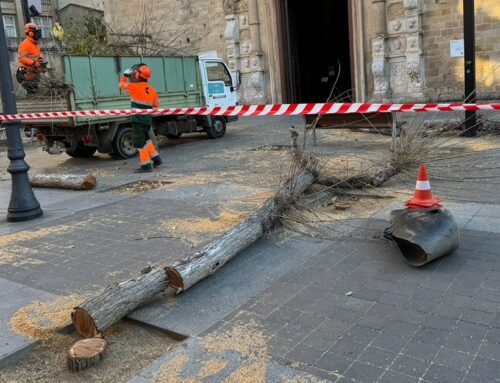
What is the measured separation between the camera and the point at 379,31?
17.6 metres

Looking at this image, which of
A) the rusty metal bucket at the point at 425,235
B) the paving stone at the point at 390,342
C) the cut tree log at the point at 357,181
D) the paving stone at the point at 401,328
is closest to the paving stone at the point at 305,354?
the paving stone at the point at 390,342

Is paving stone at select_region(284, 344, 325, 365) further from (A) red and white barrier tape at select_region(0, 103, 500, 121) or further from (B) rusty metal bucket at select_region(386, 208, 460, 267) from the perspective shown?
(A) red and white barrier tape at select_region(0, 103, 500, 121)

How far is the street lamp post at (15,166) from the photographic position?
258 inches

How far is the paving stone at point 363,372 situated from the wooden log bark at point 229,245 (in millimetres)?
1570

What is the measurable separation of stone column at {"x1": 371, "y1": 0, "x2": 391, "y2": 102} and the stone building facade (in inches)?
1.3

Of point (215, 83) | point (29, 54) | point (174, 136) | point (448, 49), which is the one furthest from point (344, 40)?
point (29, 54)

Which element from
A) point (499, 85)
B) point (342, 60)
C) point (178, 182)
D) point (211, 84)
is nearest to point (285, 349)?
point (178, 182)

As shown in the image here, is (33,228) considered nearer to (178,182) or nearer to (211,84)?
(178,182)

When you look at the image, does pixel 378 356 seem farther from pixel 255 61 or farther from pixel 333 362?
pixel 255 61

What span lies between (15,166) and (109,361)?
169 inches

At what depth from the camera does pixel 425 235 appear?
4.32 metres

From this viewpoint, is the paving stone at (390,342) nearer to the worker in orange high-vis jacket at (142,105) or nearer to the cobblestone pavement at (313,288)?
the cobblestone pavement at (313,288)

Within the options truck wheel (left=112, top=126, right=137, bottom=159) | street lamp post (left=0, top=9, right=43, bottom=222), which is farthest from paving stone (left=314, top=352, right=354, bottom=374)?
truck wheel (left=112, top=126, right=137, bottom=159)

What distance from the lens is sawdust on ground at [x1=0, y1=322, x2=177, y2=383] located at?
3169mm
